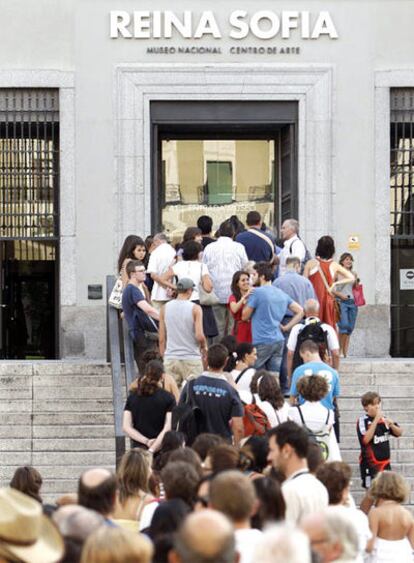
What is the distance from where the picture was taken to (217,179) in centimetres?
2209

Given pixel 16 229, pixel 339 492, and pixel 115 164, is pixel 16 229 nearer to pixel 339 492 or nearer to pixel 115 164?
pixel 115 164

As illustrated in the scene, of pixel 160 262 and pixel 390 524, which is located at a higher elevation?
pixel 160 262

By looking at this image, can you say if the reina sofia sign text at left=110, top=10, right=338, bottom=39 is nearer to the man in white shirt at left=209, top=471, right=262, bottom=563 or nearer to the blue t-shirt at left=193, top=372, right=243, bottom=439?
the blue t-shirt at left=193, top=372, right=243, bottom=439

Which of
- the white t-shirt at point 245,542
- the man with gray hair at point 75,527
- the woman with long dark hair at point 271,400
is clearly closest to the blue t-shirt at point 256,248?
the woman with long dark hair at point 271,400

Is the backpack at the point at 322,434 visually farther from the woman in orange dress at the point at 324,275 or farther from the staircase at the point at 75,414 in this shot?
the woman in orange dress at the point at 324,275

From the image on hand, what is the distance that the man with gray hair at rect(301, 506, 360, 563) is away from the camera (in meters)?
6.10

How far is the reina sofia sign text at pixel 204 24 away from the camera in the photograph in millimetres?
20578

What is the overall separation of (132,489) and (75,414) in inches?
272

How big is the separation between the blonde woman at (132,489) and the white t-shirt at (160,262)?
6.40 metres

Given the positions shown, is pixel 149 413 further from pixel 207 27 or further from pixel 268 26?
pixel 268 26

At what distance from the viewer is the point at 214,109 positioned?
2102 centimetres

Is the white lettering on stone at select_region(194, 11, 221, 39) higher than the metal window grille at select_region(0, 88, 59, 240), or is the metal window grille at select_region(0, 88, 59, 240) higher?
the white lettering on stone at select_region(194, 11, 221, 39)

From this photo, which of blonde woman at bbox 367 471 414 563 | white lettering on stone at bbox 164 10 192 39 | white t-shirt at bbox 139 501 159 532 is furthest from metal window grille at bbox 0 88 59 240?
white t-shirt at bbox 139 501 159 532

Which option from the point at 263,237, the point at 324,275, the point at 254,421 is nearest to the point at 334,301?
the point at 324,275
